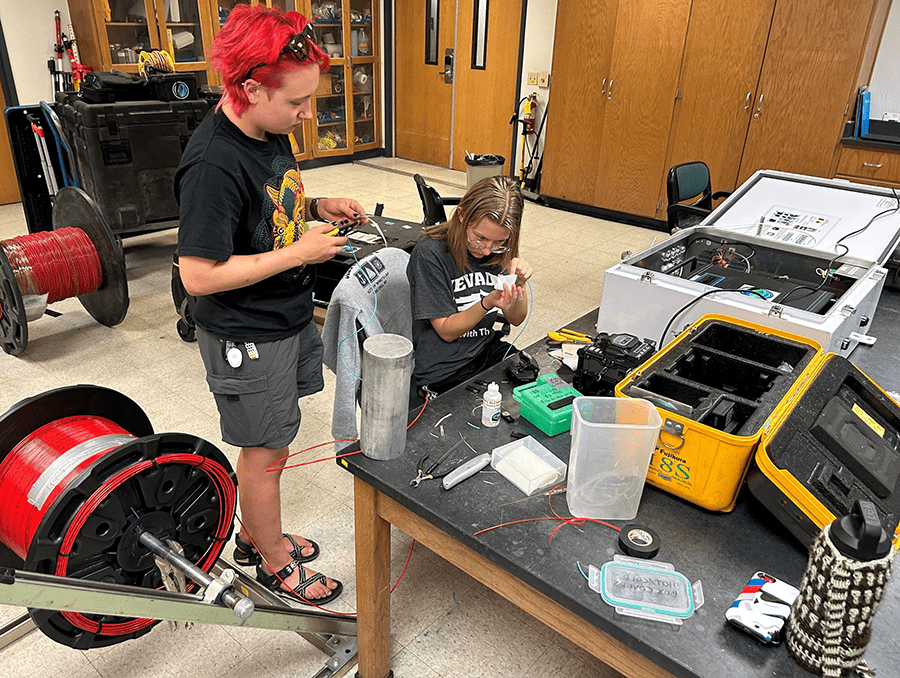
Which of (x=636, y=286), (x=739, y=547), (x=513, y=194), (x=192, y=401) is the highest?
(x=513, y=194)

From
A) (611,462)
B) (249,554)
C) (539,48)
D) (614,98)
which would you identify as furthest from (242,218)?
(539,48)

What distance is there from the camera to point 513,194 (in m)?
1.72

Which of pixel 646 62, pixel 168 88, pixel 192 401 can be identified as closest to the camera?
pixel 192 401

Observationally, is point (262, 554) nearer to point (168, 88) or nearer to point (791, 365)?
point (791, 365)

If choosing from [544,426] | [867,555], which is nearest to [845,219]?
[544,426]

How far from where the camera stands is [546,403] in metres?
1.41

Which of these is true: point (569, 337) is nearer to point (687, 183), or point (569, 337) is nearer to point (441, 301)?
point (441, 301)

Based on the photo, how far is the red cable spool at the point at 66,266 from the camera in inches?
112

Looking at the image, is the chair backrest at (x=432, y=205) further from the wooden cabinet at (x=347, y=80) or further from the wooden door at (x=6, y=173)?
the wooden cabinet at (x=347, y=80)

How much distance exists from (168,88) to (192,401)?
1.86 metres

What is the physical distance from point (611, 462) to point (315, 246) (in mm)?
751

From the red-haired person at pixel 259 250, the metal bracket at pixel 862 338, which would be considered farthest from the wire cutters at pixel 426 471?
the metal bracket at pixel 862 338

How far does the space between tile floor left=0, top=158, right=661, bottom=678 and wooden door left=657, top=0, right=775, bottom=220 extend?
0.89 metres

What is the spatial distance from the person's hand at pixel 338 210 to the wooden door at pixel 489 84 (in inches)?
192
